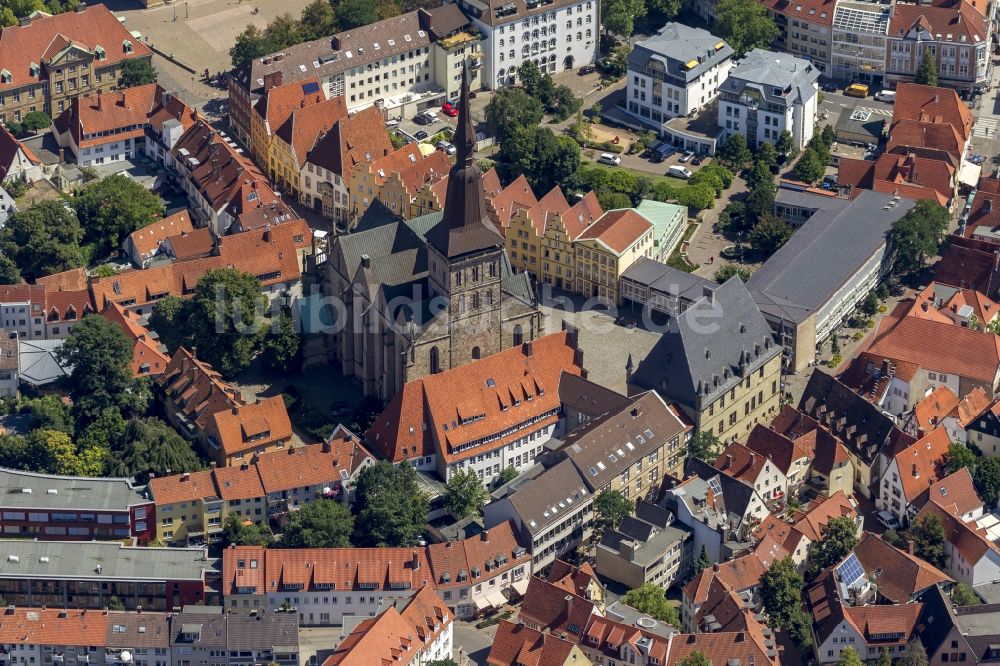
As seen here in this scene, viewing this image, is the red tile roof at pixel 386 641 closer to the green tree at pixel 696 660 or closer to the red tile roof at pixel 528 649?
the red tile roof at pixel 528 649

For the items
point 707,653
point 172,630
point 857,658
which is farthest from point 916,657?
point 172,630

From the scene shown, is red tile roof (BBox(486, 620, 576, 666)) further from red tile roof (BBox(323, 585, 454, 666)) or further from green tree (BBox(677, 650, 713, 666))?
green tree (BBox(677, 650, 713, 666))

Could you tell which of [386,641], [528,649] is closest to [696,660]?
[528,649]

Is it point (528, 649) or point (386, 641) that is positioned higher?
point (386, 641)

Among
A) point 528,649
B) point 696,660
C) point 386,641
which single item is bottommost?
point 528,649

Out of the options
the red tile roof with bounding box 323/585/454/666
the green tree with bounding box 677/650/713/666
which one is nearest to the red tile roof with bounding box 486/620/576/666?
the red tile roof with bounding box 323/585/454/666

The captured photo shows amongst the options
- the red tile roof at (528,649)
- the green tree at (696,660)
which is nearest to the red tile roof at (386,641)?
the red tile roof at (528,649)

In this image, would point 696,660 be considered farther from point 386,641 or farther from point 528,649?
point 386,641

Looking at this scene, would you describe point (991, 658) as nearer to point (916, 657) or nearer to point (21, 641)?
point (916, 657)
